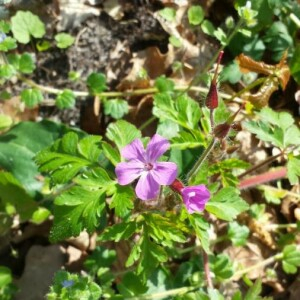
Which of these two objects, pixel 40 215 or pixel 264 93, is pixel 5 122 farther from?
pixel 264 93

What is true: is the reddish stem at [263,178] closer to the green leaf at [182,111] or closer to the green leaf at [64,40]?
the green leaf at [182,111]

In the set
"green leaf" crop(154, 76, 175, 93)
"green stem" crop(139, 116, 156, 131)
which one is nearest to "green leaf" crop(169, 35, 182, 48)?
"green leaf" crop(154, 76, 175, 93)

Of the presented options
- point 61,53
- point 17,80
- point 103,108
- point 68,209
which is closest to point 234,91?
point 103,108

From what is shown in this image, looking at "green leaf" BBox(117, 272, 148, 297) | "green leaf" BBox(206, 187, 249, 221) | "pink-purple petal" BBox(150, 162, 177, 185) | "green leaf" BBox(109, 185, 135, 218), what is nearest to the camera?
"pink-purple petal" BBox(150, 162, 177, 185)

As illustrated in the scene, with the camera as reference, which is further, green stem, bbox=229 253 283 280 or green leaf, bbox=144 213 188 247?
green stem, bbox=229 253 283 280

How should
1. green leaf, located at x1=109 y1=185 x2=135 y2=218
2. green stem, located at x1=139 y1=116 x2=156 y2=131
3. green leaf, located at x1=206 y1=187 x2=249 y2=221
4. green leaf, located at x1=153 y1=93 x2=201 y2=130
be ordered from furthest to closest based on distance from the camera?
1. green stem, located at x1=139 y1=116 x2=156 y2=131
2. green leaf, located at x1=153 y1=93 x2=201 y2=130
3. green leaf, located at x1=206 y1=187 x2=249 y2=221
4. green leaf, located at x1=109 y1=185 x2=135 y2=218

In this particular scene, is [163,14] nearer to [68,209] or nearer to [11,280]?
[68,209]

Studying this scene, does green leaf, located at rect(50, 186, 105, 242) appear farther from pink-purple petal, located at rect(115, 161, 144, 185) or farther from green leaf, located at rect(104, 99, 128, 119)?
green leaf, located at rect(104, 99, 128, 119)

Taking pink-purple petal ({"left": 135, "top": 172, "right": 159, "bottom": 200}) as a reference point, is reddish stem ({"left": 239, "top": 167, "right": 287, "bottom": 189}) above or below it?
below

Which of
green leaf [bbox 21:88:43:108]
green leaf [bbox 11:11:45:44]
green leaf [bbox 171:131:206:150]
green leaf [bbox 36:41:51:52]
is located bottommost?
green leaf [bbox 21:88:43:108]
